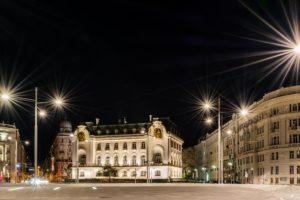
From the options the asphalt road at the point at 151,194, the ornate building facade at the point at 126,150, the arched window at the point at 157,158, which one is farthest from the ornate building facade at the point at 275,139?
the asphalt road at the point at 151,194

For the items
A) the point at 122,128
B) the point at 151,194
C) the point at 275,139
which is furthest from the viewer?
the point at 122,128

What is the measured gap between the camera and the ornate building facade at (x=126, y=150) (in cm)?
14800

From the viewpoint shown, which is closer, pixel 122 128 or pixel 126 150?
pixel 126 150

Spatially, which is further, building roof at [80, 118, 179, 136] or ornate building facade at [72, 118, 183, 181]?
building roof at [80, 118, 179, 136]

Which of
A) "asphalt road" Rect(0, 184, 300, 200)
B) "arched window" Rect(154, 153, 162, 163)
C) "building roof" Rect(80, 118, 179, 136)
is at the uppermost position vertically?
"building roof" Rect(80, 118, 179, 136)

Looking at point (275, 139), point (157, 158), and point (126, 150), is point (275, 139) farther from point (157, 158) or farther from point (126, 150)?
point (126, 150)

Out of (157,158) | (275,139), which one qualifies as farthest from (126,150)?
(275,139)

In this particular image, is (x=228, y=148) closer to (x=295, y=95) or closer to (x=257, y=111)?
(x=257, y=111)

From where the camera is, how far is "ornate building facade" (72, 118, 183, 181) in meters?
148

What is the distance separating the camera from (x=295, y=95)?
347 ft

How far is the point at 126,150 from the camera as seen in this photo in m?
152

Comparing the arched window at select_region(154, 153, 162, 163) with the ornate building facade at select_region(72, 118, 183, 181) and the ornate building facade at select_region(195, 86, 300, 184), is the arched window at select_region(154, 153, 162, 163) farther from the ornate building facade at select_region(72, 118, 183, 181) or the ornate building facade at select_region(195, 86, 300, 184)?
the ornate building facade at select_region(195, 86, 300, 184)

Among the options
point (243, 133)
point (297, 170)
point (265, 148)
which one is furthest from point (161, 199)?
point (243, 133)

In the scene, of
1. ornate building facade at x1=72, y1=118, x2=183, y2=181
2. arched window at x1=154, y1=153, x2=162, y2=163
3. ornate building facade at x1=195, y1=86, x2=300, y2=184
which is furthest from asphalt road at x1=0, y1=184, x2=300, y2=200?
arched window at x1=154, y1=153, x2=162, y2=163
